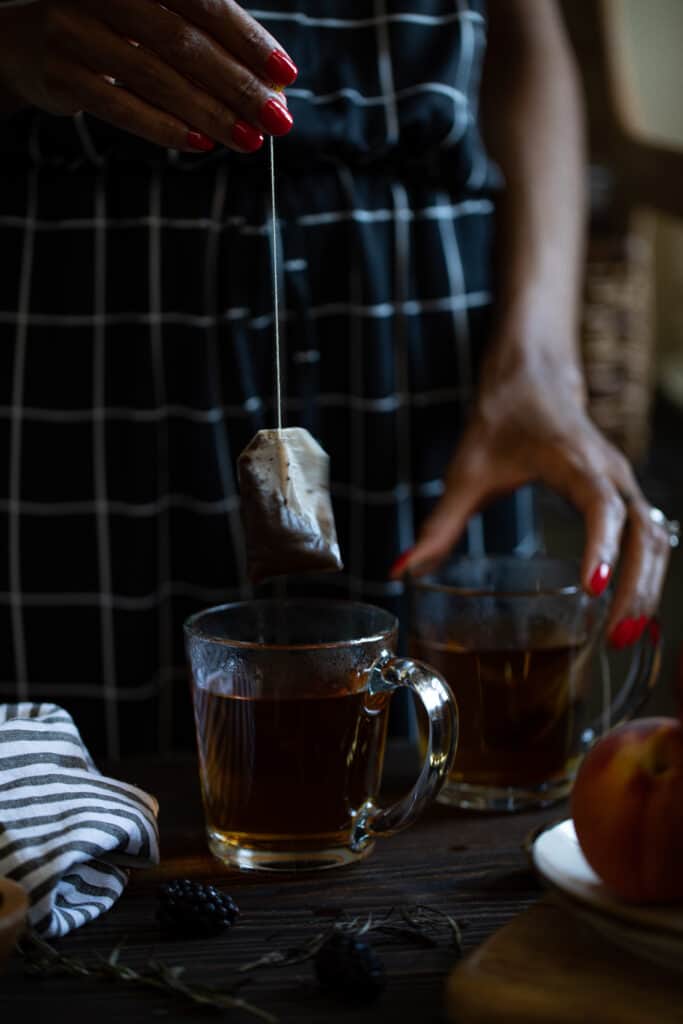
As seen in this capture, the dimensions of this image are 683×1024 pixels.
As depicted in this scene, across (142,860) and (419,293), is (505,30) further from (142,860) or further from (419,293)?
(142,860)

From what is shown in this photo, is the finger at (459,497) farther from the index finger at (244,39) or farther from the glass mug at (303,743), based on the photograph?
the index finger at (244,39)

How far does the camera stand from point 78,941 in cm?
76

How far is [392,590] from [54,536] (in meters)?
0.36

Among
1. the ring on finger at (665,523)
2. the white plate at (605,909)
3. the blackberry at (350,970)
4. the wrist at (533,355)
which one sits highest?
the wrist at (533,355)

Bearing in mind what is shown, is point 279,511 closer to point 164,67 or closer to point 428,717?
point 428,717

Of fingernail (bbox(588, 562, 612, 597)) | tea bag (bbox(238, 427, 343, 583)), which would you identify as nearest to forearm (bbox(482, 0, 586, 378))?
fingernail (bbox(588, 562, 612, 597))

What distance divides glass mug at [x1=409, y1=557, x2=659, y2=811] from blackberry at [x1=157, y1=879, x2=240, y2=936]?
260mm

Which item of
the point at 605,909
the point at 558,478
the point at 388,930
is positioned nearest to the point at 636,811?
the point at 605,909

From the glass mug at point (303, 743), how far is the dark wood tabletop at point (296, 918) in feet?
0.07

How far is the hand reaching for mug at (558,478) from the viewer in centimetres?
108

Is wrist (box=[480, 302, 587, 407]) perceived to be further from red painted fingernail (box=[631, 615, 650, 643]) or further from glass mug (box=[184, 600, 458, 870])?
glass mug (box=[184, 600, 458, 870])

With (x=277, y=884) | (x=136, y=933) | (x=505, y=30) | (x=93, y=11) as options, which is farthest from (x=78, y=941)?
(x=505, y=30)

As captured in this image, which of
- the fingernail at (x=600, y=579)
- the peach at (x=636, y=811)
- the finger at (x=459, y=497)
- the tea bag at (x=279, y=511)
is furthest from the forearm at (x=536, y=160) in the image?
the peach at (x=636, y=811)

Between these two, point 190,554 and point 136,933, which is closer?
point 136,933
